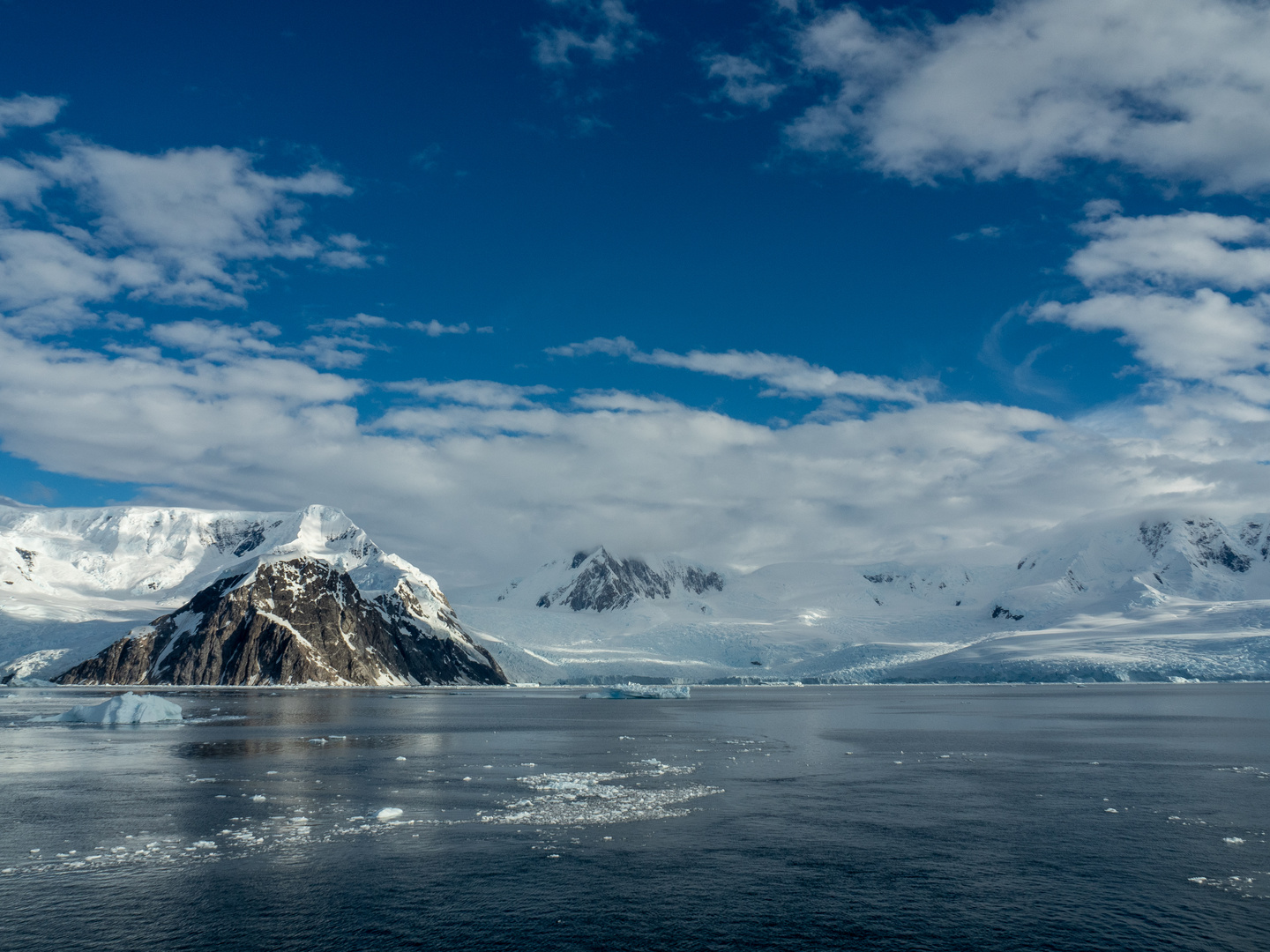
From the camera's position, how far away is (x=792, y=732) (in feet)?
200

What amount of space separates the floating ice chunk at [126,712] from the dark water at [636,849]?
2405 centimetres

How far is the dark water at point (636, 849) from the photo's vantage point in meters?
16.6

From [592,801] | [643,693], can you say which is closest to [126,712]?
[592,801]

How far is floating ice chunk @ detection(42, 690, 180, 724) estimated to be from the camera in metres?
70.4

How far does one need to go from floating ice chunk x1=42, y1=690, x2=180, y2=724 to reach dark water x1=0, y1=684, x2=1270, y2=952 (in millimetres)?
24051

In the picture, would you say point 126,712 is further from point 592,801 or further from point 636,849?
point 636,849

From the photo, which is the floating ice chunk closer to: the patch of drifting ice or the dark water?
the dark water

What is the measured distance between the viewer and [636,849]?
75.8ft

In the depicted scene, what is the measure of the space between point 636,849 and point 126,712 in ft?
215

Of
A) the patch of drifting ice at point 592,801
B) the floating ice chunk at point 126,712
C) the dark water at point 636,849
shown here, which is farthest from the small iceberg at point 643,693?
the patch of drifting ice at point 592,801

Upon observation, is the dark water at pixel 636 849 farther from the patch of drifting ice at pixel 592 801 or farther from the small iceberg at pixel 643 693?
the small iceberg at pixel 643 693

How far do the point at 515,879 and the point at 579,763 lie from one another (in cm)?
2295

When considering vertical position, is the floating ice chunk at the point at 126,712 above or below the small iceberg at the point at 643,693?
above

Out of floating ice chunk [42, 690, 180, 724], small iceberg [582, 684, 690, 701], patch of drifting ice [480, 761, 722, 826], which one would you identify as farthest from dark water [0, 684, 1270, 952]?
small iceberg [582, 684, 690, 701]
